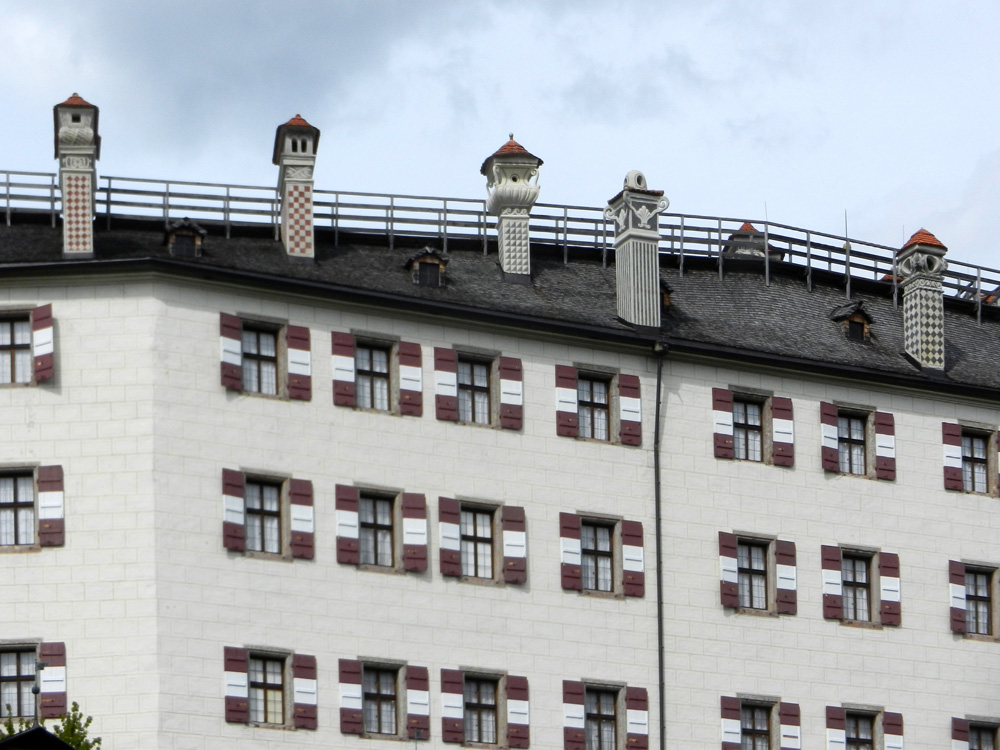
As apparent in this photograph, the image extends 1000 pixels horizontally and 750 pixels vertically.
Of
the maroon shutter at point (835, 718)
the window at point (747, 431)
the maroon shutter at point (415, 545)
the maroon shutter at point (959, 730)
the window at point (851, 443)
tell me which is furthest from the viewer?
the window at point (851, 443)

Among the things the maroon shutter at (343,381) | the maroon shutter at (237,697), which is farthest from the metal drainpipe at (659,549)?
the maroon shutter at (237,697)

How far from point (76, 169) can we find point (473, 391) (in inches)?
430

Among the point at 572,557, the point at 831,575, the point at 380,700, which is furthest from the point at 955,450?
the point at 380,700

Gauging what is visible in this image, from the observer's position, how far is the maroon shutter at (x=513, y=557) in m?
70.2

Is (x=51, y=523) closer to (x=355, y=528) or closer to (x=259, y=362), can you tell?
(x=259, y=362)

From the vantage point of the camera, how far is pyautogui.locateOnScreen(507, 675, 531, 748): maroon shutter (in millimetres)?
69188

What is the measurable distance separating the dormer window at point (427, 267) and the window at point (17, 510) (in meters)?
11.7

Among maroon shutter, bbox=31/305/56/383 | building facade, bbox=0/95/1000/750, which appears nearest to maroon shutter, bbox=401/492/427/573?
building facade, bbox=0/95/1000/750

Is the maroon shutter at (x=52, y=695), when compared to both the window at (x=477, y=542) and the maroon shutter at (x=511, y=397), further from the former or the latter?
the maroon shutter at (x=511, y=397)

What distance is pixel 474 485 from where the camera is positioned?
232 feet

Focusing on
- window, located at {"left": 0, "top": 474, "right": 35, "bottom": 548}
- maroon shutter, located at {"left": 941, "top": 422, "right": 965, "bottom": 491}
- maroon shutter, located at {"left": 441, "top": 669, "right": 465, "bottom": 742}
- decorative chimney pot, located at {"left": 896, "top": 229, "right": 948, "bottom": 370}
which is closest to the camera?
window, located at {"left": 0, "top": 474, "right": 35, "bottom": 548}

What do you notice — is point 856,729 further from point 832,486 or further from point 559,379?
point 559,379

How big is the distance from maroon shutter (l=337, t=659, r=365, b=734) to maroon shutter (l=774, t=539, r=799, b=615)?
11430 mm

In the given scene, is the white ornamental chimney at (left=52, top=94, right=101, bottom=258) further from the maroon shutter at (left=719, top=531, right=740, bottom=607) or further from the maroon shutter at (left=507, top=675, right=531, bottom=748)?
the maroon shutter at (left=719, top=531, right=740, bottom=607)
